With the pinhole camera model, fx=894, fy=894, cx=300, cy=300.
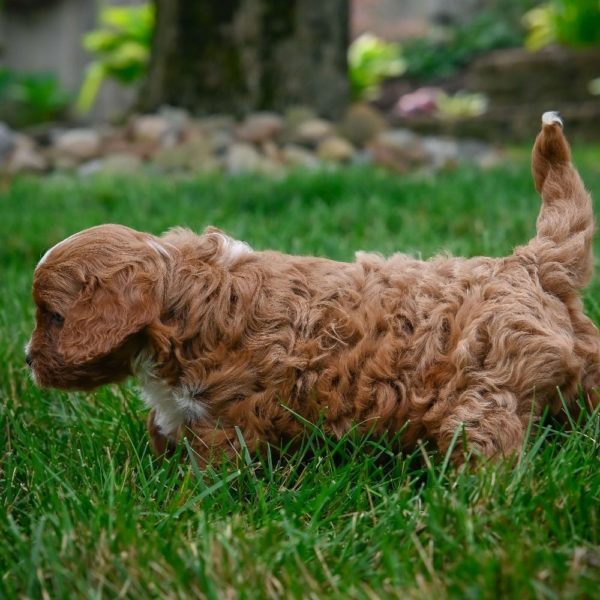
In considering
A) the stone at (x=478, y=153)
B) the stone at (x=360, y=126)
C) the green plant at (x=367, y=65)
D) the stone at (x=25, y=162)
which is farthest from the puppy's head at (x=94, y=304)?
the green plant at (x=367, y=65)

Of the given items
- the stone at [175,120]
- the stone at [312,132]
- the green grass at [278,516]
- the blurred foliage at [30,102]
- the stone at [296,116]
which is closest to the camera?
the green grass at [278,516]

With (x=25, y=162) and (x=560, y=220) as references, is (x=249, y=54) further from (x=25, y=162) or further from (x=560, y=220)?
(x=560, y=220)

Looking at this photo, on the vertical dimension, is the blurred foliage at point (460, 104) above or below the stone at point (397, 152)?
above

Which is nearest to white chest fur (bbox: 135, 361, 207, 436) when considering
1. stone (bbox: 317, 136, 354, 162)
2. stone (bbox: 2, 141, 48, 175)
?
stone (bbox: 317, 136, 354, 162)

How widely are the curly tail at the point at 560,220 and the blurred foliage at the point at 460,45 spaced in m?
15.7

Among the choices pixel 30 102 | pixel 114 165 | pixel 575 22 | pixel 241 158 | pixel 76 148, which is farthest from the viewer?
pixel 30 102

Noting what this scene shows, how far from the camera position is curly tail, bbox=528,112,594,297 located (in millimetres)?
2734

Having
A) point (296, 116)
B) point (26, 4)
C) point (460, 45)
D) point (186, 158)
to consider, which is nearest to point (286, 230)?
point (186, 158)

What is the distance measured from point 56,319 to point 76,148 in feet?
26.2

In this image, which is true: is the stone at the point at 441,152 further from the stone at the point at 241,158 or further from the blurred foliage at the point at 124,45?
the blurred foliage at the point at 124,45

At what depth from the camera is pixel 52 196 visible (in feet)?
24.3

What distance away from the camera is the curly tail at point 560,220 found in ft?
8.97

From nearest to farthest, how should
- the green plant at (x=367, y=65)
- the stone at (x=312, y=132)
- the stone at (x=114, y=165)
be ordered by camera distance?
1. the stone at (x=114, y=165)
2. the stone at (x=312, y=132)
3. the green plant at (x=367, y=65)

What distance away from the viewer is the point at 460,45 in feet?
60.7
